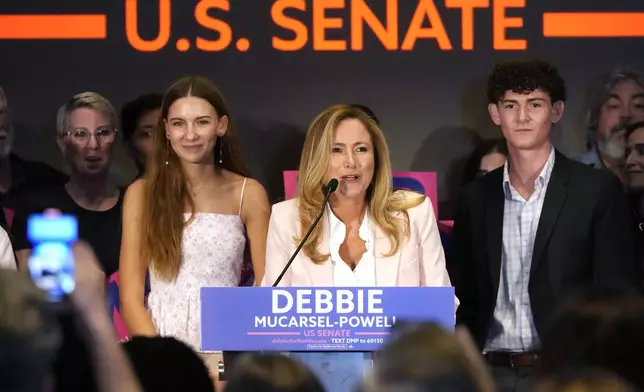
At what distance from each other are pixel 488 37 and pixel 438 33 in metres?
0.25

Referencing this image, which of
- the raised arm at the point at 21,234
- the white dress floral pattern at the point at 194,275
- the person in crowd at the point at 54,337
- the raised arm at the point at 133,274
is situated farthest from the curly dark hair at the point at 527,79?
the person in crowd at the point at 54,337

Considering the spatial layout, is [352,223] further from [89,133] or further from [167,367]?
[167,367]

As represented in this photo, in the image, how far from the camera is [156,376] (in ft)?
5.56

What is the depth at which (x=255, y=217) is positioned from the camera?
187 inches

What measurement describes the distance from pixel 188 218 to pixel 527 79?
1469 millimetres

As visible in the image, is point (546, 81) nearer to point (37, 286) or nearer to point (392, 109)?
point (392, 109)

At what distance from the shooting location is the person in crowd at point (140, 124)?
18.4ft

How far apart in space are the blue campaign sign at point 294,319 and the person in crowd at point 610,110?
2.73m

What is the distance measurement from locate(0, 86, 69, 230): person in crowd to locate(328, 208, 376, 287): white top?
6.66 ft

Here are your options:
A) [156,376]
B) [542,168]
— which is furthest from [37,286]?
[542,168]

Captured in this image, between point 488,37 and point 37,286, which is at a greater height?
point 488,37

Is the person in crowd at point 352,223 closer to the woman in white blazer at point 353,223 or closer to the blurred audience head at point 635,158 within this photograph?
the woman in white blazer at point 353,223

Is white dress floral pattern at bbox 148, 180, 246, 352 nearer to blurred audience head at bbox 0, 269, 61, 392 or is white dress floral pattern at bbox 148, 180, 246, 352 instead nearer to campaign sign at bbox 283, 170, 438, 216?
campaign sign at bbox 283, 170, 438, 216

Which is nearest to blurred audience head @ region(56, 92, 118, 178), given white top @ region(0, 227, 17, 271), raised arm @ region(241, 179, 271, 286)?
raised arm @ region(241, 179, 271, 286)
